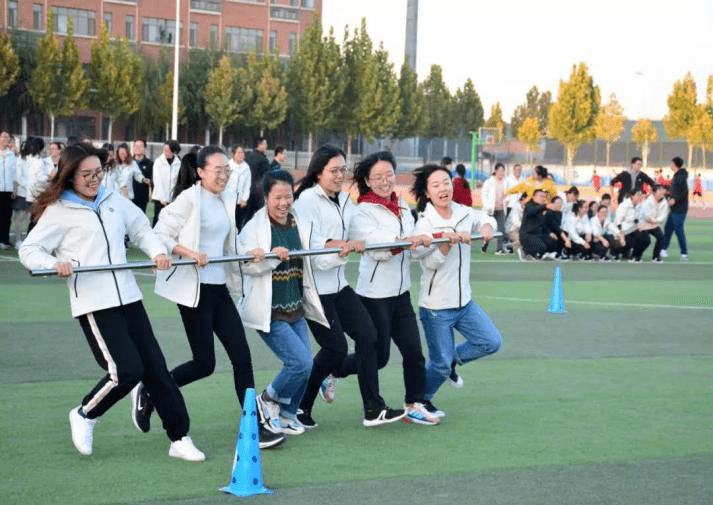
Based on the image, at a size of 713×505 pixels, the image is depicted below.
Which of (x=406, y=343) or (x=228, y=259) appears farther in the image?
(x=406, y=343)

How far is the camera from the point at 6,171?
780 inches

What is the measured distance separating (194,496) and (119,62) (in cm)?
5971

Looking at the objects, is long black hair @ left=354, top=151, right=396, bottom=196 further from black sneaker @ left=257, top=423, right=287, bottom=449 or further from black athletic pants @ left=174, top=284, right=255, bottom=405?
black sneaker @ left=257, top=423, right=287, bottom=449

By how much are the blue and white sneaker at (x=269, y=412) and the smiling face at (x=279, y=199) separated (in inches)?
44.6

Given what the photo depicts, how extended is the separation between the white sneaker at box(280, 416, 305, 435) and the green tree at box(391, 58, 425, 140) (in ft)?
228

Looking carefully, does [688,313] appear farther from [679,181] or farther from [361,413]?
[679,181]

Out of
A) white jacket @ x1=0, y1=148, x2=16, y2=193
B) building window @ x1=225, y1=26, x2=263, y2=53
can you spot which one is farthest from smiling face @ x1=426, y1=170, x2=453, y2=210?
building window @ x1=225, y1=26, x2=263, y2=53

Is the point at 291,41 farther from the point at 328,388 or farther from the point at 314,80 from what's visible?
the point at 328,388

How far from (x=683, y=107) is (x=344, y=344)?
79012 mm

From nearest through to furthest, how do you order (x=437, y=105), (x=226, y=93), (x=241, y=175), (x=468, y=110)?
1. (x=241, y=175)
2. (x=226, y=93)
3. (x=437, y=105)
4. (x=468, y=110)

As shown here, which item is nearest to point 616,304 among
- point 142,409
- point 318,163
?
point 318,163

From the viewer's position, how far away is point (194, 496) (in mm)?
5961

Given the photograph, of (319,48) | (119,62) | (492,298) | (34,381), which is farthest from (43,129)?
(34,381)

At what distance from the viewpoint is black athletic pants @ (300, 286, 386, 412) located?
297 inches
